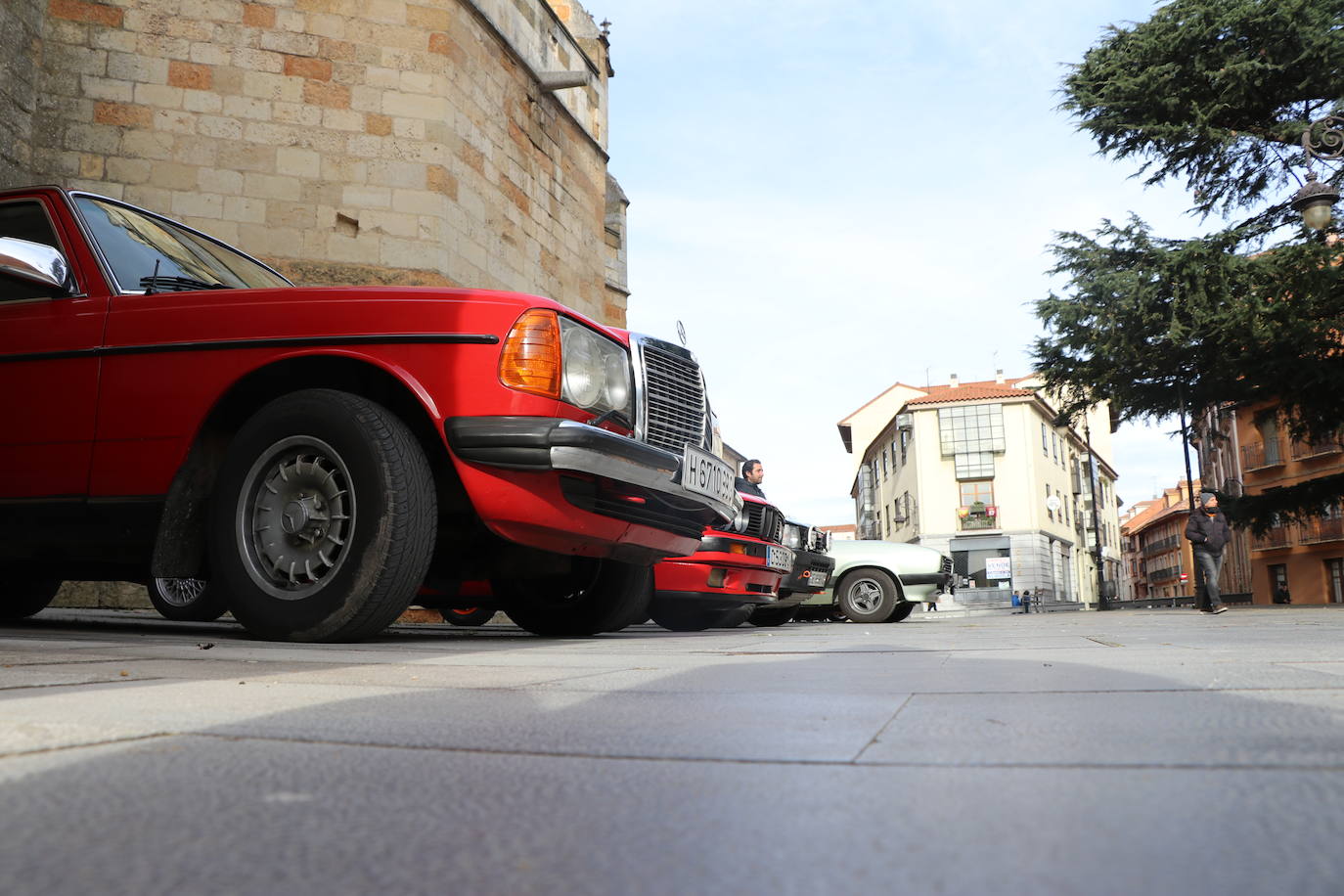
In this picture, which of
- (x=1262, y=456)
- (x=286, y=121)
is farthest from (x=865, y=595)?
(x=1262, y=456)

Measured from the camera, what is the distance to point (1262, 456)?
36.8 metres

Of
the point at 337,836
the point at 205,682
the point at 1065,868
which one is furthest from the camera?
the point at 205,682

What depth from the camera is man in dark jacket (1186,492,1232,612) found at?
13.9 meters

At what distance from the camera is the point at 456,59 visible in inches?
413

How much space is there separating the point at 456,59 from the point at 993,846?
10648mm

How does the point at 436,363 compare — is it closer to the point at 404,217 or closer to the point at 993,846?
the point at 993,846

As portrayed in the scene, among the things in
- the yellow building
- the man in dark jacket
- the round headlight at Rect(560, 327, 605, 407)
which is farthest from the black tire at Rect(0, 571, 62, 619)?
the yellow building

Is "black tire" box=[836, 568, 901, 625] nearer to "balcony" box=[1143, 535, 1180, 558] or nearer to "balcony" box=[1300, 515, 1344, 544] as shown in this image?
"balcony" box=[1300, 515, 1344, 544]

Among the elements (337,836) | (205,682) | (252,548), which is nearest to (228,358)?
(252,548)

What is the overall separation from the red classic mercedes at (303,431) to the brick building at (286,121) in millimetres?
4897

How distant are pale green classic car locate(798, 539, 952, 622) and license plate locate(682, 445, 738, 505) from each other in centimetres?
636

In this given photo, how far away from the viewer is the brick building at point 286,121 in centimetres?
932

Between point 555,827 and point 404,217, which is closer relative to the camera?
point 555,827

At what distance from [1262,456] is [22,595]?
39135mm
